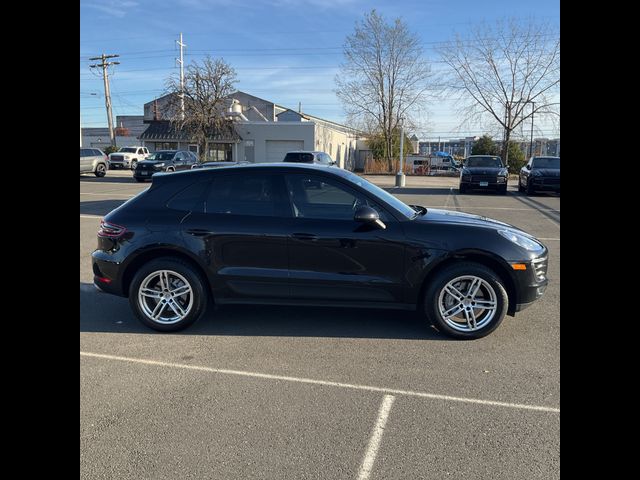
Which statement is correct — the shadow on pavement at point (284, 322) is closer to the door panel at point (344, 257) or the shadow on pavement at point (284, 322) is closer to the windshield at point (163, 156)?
the door panel at point (344, 257)

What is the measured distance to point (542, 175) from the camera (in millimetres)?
21469

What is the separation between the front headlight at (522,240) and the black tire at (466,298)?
366 millimetres

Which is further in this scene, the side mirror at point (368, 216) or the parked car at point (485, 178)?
the parked car at point (485, 178)

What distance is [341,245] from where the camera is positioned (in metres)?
4.68

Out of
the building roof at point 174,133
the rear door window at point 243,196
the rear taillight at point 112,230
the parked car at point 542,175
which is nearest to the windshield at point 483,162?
the parked car at point 542,175

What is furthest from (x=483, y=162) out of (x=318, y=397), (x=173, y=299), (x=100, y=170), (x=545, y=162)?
(x=100, y=170)

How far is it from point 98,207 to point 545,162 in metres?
18.9

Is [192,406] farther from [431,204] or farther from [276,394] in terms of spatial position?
[431,204]

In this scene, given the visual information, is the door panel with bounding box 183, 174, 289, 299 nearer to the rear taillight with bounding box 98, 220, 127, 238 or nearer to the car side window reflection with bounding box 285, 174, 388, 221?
the car side window reflection with bounding box 285, 174, 388, 221

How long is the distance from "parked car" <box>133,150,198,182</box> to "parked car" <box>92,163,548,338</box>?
80.4ft

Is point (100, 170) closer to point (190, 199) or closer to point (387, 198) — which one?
point (190, 199)

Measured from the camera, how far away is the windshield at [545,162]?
22.3 meters

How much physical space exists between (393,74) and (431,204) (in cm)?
3238
